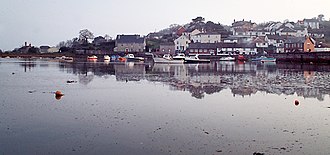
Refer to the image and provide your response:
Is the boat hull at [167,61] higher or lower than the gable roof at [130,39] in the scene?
lower

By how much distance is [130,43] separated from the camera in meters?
139

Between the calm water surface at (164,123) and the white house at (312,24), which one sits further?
the white house at (312,24)

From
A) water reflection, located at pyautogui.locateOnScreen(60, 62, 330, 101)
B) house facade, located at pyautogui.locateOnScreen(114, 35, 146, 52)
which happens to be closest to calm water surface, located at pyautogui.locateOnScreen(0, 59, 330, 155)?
water reflection, located at pyautogui.locateOnScreen(60, 62, 330, 101)

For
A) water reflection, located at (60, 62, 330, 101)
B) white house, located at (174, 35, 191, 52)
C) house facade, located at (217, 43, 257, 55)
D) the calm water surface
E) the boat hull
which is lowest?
the calm water surface

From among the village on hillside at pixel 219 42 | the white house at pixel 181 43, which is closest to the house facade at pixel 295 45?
the village on hillside at pixel 219 42

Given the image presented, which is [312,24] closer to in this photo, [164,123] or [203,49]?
[203,49]

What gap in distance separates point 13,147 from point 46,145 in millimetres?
892

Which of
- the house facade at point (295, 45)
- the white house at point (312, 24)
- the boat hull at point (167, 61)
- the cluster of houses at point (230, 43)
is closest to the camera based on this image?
the boat hull at point (167, 61)

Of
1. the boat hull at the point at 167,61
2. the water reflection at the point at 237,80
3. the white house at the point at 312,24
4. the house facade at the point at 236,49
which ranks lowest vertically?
the water reflection at the point at 237,80

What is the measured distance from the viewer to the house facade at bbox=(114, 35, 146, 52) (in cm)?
13738

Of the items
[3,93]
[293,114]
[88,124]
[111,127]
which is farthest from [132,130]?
[3,93]

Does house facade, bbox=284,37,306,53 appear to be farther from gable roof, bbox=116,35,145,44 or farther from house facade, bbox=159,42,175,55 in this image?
gable roof, bbox=116,35,145,44

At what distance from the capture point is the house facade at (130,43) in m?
137

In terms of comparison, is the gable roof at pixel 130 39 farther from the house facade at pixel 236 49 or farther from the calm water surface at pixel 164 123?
the calm water surface at pixel 164 123
